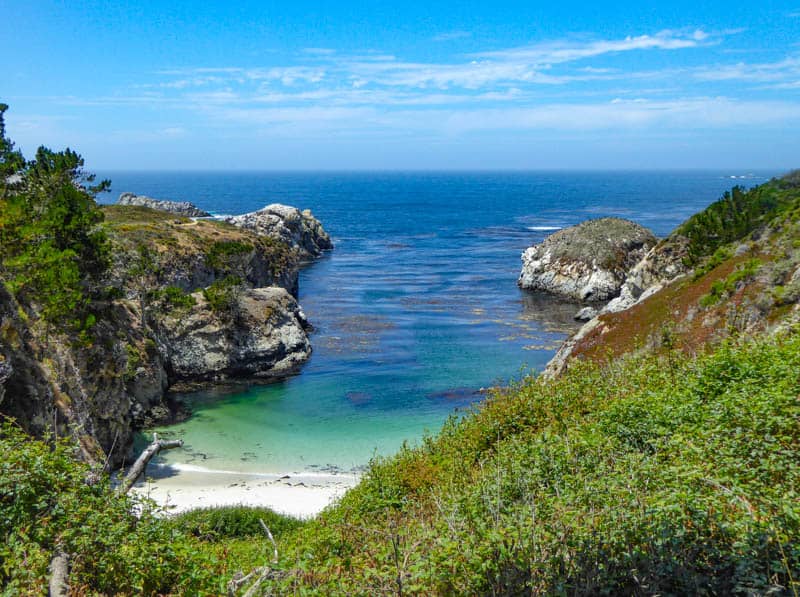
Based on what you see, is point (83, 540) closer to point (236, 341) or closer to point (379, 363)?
point (236, 341)

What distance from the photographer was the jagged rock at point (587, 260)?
262ft

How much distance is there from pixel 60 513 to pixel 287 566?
4.19m

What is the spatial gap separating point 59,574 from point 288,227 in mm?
109794

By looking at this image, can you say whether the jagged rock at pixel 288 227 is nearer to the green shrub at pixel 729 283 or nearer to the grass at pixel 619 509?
the green shrub at pixel 729 283

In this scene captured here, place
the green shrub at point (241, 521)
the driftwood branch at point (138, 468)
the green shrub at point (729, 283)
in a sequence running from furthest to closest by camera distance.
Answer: the green shrub at point (729, 283) → the green shrub at point (241, 521) → the driftwood branch at point (138, 468)

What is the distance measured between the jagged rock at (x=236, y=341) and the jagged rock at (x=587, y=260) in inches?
1671

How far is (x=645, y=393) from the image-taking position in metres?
17.2

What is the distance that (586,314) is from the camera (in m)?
69.1

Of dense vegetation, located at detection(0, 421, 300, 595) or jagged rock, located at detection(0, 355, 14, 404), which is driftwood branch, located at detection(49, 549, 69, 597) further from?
jagged rock, located at detection(0, 355, 14, 404)

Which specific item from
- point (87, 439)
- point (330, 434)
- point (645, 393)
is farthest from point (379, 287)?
point (645, 393)

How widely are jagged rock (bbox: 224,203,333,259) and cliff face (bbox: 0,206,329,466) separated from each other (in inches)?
1207

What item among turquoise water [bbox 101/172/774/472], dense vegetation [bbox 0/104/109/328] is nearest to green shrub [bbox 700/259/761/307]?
turquoise water [bbox 101/172/774/472]

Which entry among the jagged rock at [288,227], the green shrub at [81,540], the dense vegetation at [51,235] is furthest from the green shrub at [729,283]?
the jagged rock at [288,227]

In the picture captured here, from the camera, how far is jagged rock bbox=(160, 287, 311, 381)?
1898 inches
